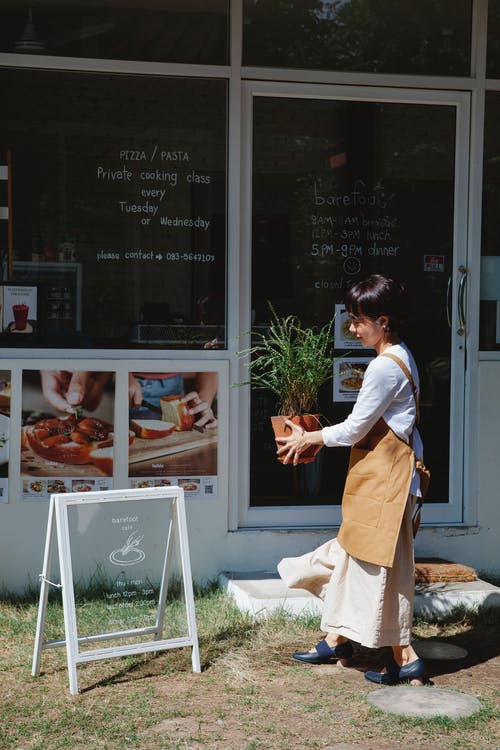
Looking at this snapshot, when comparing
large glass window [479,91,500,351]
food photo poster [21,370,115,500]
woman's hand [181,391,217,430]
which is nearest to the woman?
woman's hand [181,391,217,430]

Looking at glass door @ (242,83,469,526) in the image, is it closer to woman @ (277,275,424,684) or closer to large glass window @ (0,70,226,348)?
large glass window @ (0,70,226,348)

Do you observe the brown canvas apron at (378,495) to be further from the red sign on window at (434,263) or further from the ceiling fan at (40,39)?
the ceiling fan at (40,39)

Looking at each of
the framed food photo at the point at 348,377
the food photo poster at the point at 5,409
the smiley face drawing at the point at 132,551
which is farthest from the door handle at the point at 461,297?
the food photo poster at the point at 5,409

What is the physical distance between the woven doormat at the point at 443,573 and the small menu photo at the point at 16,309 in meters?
2.65

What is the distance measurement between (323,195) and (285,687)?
3014 millimetres

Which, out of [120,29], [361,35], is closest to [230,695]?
[120,29]

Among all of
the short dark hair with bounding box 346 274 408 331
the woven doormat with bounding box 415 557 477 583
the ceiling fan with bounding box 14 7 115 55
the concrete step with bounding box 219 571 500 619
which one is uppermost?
the ceiling fan with bounding box 14 7 115 55

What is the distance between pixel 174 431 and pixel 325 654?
1687mm

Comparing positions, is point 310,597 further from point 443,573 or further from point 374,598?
point 374,598

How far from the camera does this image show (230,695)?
14.5ft

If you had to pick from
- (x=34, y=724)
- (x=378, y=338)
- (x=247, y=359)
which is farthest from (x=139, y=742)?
(x=247, y=359)

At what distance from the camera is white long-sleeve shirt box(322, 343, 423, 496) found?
4395 mm

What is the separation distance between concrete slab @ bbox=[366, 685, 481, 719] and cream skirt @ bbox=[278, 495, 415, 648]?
0.72 ft

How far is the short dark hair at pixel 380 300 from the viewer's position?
4465mm
